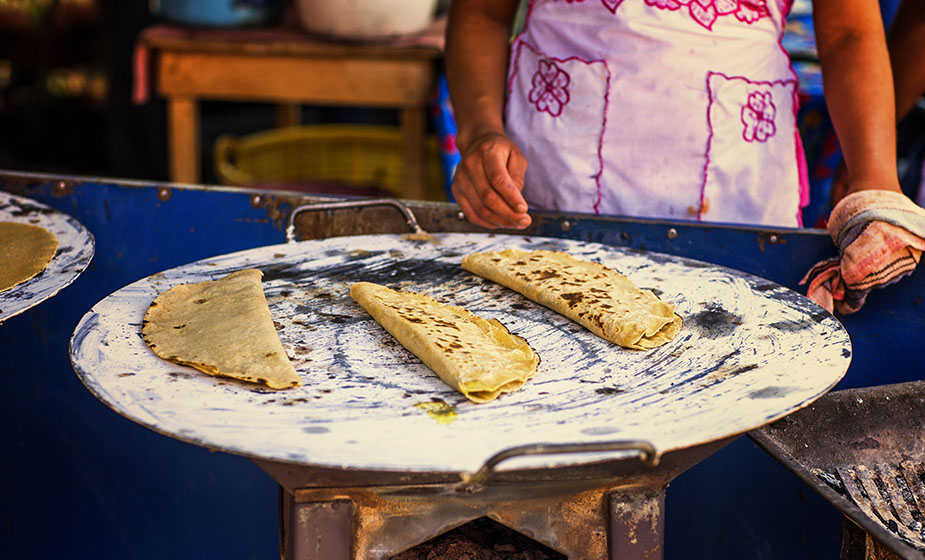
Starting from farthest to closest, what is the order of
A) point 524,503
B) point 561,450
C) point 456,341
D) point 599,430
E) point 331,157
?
point 331,157 → point 456,341 → point 524,503 → point 599,430 → point 561,450

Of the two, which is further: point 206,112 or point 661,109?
point 206,112

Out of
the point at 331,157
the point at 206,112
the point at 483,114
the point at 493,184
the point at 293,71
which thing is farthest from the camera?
the point at 206,112

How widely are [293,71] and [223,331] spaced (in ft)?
7.90

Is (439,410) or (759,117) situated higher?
(759,117)

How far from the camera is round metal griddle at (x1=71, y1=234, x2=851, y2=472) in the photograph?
1053mm

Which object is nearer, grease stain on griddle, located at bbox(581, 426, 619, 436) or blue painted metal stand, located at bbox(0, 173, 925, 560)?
grease stain on griddle, located at bbox(581, 426, 619, 436)

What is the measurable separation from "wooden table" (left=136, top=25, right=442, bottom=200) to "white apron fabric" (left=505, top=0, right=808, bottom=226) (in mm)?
1351

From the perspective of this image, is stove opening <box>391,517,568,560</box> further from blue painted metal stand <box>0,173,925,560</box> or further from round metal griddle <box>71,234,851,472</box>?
blue painted metal stand <box>0,173,925,560</box>

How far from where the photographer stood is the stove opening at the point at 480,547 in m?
1.36

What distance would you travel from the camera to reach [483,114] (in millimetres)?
2074

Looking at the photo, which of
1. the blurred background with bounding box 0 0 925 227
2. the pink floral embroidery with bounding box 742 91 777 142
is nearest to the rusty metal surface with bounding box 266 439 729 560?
the pink floral embroidery with bounding box 742 91 777 142

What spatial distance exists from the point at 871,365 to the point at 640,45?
0.86 m

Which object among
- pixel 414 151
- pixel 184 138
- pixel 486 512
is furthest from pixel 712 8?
pixel 184 138

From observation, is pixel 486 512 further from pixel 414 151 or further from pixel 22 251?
pixel 414 151
